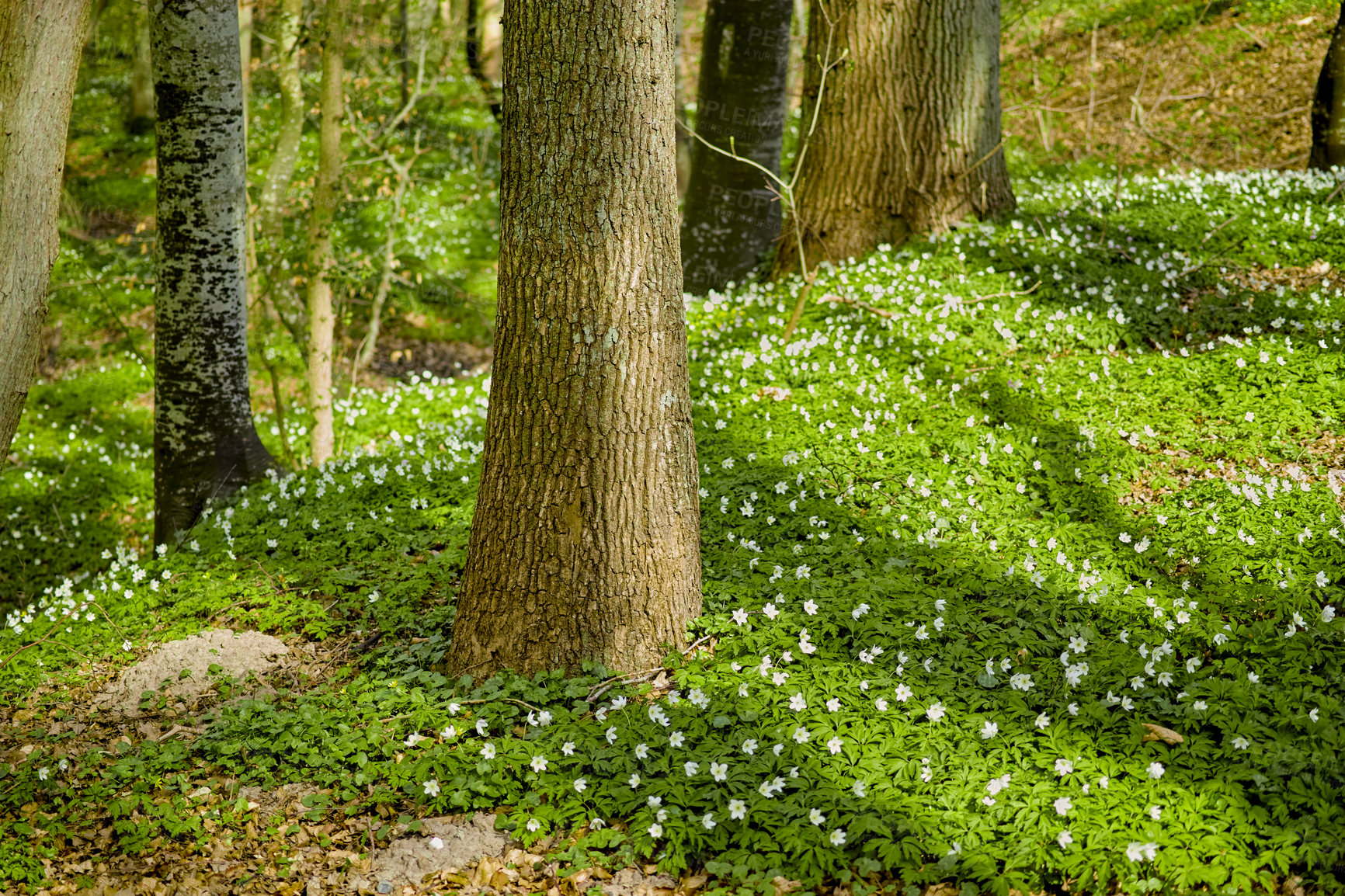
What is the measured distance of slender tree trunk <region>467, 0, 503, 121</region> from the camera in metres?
13.8

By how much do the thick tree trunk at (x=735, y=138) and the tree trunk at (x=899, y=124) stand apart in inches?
53.5

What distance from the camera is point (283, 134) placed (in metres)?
11.0

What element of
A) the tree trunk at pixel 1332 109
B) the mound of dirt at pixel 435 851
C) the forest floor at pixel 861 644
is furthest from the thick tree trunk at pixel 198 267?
the tree trunk at pixel 1332 109

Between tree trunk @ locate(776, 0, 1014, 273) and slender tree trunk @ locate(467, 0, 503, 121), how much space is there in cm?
A: 556

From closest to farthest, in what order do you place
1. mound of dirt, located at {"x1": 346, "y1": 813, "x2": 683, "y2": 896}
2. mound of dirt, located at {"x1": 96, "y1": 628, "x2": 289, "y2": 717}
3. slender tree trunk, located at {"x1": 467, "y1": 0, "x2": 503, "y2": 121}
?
mound of dirt, located at {"x1": 346, "y1": 813, "x2": 683, "y2": 896}
mound of dirt, located at {"x1": 96, "y1": 628, "x2": 289, "y2": 717}
slender tree trunk, located at {"x1": 467, "y1": 0, "x2": 503, "y2": 121}

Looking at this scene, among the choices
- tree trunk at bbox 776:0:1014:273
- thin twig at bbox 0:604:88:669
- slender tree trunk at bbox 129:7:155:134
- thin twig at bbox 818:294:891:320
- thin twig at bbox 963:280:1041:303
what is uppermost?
slender tree trunk at bbox 129:7:155:134

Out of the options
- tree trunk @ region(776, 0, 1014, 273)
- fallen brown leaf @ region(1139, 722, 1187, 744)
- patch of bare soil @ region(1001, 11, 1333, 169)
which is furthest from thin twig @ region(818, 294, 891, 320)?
patch of bare soil @ region(1001, 11, 1333, 169)

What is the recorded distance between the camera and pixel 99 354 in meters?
13.7

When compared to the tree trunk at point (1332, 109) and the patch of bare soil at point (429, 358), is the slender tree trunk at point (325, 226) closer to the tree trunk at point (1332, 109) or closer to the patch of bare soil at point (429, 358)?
the patch of bare soil at point (429, 358)

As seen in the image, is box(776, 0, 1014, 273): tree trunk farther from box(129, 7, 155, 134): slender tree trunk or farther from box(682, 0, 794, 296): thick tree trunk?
box(129, 7, 155, 134): slender tree trunk

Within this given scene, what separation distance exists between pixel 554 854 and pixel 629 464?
5.43 feet

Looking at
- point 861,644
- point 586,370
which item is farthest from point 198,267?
point 861,644

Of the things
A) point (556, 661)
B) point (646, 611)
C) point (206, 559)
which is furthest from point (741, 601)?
point (206, 559)

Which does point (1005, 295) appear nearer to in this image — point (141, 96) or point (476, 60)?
point (476, 60)
